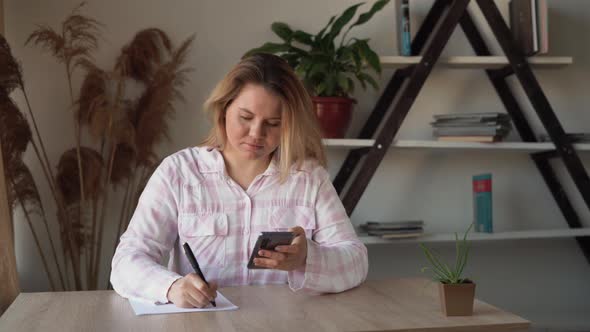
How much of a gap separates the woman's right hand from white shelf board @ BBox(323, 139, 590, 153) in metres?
1.82

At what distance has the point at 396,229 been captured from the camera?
11.2 feet

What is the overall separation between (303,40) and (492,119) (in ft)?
3.25

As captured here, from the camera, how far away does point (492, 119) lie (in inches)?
135

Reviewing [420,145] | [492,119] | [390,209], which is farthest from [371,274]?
[492,119]

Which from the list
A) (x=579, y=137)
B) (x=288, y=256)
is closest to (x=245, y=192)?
(x=288, y=256)

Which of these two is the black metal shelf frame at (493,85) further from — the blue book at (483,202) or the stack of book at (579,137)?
the blue book at (483,202)

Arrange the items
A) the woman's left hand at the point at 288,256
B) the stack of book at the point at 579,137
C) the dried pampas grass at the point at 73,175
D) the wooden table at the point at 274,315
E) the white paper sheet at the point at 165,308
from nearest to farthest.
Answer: the wooden table at the point at 274,315 < the white paper sheet at the point at 165,308 < the woman's left hand at the point at 288,256 < the dried pampas grass at the point at 73,175 < the stack of book at the point at 579,137

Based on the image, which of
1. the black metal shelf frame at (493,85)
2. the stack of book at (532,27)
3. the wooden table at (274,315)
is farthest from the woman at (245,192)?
the stack of book at (532,27)

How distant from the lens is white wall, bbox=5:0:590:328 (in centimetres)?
340

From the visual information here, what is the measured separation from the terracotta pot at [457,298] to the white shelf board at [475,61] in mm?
2026

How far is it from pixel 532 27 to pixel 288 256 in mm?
2312

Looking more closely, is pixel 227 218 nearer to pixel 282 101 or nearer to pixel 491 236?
pixel 282 101

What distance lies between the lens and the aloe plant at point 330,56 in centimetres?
329

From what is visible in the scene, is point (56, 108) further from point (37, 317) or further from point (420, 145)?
point (37, 317)
